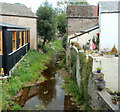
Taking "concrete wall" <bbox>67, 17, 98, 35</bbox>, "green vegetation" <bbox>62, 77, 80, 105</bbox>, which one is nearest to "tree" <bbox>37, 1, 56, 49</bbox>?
"concrete wall" <bbox>67, 17, 98, 35</bbox>

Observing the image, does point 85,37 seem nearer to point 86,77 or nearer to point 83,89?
point 83,89

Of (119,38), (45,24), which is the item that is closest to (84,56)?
(119,38)

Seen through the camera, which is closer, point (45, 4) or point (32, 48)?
point (32, 48)

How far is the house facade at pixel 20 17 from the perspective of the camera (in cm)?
2759

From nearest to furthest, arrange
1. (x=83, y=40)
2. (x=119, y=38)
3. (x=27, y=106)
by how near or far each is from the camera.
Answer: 1. (x=27, y=106)
2. (x=119, y=38)
3. (x=83, y=40)

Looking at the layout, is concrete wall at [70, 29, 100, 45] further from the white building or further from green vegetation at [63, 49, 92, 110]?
green vegetation at [63, 49, 92, 110]

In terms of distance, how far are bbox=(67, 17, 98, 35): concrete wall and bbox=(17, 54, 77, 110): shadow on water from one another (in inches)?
375

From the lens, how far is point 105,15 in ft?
50.9

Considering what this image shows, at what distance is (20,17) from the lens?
1136 inches

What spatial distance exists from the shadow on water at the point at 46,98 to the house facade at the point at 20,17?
1560 cm

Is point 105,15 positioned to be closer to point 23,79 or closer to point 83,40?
point 83,40

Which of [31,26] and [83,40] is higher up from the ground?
[31,26]

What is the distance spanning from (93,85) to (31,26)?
22779mm

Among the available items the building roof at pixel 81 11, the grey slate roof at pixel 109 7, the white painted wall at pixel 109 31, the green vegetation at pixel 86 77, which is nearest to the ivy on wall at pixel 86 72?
the green vegetation at pixel 86 77
